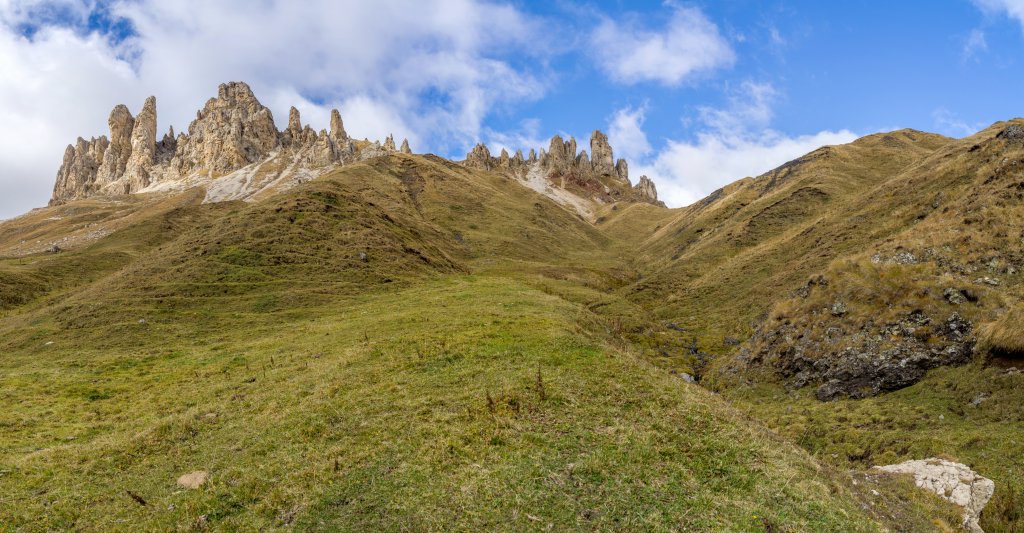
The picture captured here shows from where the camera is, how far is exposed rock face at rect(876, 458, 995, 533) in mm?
14227

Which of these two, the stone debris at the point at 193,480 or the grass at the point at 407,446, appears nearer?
the grass at the point at 407,446

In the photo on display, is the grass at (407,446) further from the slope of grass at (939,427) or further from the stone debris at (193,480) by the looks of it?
the slope of grass at (939,427)

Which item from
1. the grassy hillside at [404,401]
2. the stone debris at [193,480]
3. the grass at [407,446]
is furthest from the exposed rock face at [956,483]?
the stone debris at [193,480]

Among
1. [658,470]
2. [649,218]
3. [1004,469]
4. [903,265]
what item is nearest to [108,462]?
[658,470]

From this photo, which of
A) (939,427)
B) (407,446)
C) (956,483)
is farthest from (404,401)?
(939,427)

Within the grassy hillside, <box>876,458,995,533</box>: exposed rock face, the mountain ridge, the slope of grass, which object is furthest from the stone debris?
<box>876,458,995,533</box>: exposed rock face

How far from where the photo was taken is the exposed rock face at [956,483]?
46.7ft

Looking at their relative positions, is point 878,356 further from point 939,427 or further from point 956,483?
point 956,483

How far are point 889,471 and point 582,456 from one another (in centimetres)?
1280

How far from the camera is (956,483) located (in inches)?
599

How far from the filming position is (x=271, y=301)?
45.4 meters

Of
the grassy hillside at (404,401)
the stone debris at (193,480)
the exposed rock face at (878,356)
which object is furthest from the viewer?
the exposed rock face at (878,356)

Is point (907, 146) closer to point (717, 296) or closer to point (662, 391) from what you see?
point (717, 296)

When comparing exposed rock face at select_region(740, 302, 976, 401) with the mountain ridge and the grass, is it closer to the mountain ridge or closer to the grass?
the mountain ridge
